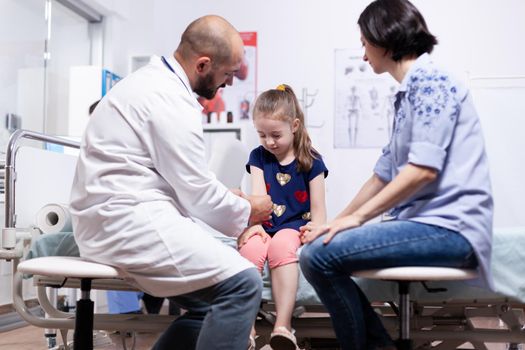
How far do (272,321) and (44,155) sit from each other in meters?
1.15

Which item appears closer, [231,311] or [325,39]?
[231,311]

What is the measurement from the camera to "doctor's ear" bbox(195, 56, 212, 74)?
1.67m

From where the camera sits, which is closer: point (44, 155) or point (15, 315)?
point (44, 155)

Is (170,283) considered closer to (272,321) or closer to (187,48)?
(272,321)

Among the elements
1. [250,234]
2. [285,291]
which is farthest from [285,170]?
[285,291]

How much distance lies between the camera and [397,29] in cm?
154

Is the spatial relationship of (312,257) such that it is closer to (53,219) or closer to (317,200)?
(317,200)

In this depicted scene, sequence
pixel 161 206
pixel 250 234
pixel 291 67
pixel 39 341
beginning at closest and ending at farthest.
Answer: pixel 161 206 → pixel 250 234 → pixel 39 341 → pixel 291 67

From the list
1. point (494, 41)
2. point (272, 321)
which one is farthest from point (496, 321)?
point (272, 321)

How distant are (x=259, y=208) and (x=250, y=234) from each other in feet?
0.43

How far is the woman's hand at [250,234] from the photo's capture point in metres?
1.81

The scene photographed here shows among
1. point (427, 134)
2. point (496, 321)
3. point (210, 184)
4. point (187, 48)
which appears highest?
point (187, 48)

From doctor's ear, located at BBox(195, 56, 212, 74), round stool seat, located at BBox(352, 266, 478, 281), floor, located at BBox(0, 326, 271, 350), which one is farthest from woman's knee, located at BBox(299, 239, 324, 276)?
floor, located at BBox(0, 326, 271, 350)

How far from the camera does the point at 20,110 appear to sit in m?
3.84
